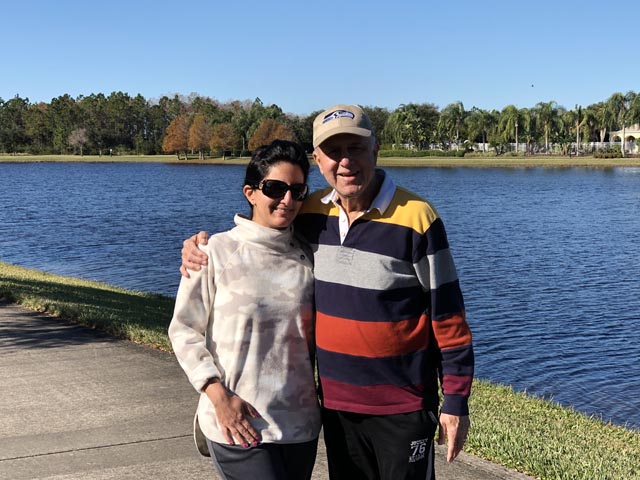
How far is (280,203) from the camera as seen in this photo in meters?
2.98

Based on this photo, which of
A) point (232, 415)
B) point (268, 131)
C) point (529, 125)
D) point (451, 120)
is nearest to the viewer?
point (232, 415)

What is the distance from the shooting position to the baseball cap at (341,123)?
2.89 metres

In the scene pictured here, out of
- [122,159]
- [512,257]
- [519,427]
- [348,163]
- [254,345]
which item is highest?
[348,163]

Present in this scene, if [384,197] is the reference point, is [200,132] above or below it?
above

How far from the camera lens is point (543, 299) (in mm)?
17656

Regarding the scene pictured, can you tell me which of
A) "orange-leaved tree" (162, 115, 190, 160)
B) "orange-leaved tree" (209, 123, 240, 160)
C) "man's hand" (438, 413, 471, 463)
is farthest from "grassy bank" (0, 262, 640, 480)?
"orange-leaved tree" (162, 115, 190, 160)

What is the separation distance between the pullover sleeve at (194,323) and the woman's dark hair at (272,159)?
38 cm

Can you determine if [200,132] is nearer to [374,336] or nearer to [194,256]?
[194,256]

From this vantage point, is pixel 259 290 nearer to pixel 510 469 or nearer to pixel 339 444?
pixel 339 444

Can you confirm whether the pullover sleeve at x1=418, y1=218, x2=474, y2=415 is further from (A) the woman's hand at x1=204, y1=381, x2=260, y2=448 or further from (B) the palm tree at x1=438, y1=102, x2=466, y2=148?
(B) the palm tree at x1=438, y1=102, x2=466, y2=148

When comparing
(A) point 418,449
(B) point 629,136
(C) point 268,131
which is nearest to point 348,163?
(A) point 418,449

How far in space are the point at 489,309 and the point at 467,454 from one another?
11657 millimetres

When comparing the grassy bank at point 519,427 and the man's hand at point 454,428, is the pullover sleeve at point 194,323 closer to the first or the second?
the man's hand at point 454,428

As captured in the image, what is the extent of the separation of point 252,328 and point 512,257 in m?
22.7
